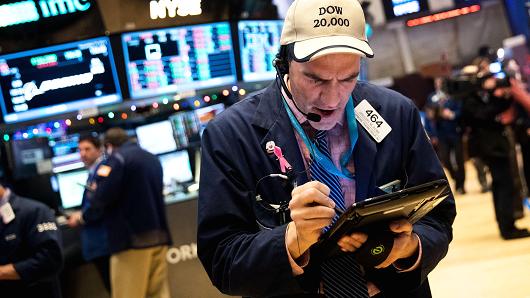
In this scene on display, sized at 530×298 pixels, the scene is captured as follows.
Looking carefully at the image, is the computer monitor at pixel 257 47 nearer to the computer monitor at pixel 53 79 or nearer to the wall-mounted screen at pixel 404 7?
the computer monitor at pixel 53 79

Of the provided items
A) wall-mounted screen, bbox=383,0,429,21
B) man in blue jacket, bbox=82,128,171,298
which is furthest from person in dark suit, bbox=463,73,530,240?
man in blue jacket, bbox=82,128,171,298

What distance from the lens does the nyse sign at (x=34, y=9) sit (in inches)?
232

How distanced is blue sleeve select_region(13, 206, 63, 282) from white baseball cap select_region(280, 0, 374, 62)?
3402 millimetres

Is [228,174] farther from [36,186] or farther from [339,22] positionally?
[36,186]

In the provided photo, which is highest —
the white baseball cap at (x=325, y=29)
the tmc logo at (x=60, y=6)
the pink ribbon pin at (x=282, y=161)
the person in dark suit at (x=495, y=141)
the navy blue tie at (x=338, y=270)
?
the tmc logo at (x=60, y=6)

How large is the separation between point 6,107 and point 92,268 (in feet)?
5.58

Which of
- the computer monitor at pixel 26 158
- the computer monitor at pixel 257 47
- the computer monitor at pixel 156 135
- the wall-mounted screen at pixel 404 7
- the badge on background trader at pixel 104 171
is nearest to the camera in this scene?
the badge on background trader at pixel 104 171

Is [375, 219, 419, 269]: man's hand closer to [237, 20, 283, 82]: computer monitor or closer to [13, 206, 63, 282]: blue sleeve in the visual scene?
[13, 206, 63, 282]: blue sleeve

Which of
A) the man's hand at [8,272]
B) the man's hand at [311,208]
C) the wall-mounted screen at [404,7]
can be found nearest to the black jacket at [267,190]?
the man's hand at [311,208]

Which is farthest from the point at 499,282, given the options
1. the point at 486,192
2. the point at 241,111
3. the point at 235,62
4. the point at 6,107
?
the point at 486,192

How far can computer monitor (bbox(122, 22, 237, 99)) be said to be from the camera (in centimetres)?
639

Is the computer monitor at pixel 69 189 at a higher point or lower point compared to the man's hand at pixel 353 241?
lower

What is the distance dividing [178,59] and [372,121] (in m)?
4.58

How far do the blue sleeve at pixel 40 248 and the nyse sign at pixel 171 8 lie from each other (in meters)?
2.02
